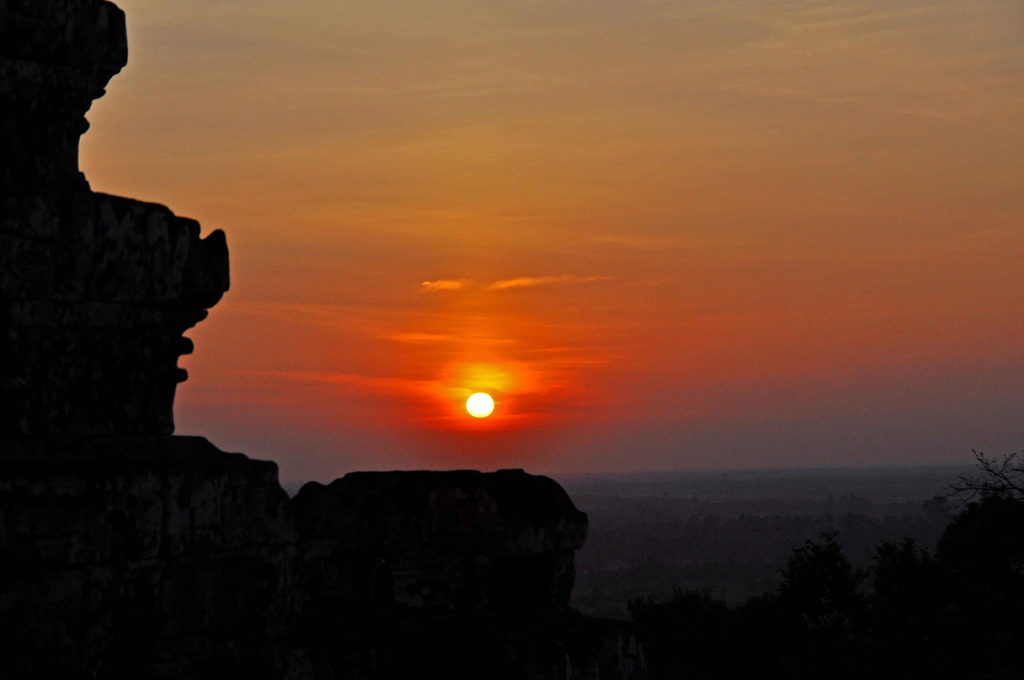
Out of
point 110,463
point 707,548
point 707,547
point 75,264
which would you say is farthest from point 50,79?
point 707,547

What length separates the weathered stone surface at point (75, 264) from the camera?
3514 mm

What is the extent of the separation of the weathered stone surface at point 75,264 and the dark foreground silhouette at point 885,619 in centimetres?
1570

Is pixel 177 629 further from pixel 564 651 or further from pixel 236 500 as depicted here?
pixel 564 651

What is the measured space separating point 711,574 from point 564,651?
278 ft

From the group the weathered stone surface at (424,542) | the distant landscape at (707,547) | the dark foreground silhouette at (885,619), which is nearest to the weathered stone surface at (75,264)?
the weathered stone surface at (424,542)

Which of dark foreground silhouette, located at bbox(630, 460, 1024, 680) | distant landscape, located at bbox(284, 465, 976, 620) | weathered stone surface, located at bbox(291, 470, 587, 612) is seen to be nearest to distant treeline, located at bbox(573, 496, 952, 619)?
distant landscape, located at bbox(284, 465, 976, 620)

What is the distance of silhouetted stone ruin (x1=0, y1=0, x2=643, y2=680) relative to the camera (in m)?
3.27

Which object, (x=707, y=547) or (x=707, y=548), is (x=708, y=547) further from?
(x=707, y=548)

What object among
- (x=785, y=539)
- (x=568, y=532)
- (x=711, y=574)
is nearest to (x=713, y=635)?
(x=568, y=532)

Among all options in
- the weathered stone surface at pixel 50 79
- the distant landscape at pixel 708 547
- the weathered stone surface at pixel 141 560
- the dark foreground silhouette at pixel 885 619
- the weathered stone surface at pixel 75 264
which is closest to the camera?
the weathered stone surface at pixel 141 560

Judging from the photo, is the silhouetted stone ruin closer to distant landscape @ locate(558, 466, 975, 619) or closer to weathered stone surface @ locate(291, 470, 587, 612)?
weathered stone surface @ locate(291, 470, 587, 612)

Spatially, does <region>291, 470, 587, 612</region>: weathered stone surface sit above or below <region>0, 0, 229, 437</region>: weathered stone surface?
below

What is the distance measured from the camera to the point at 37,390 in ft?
11.5

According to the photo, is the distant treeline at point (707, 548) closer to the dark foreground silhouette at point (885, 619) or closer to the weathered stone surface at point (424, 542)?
the dark foreground silhouette at point (885, 619)
